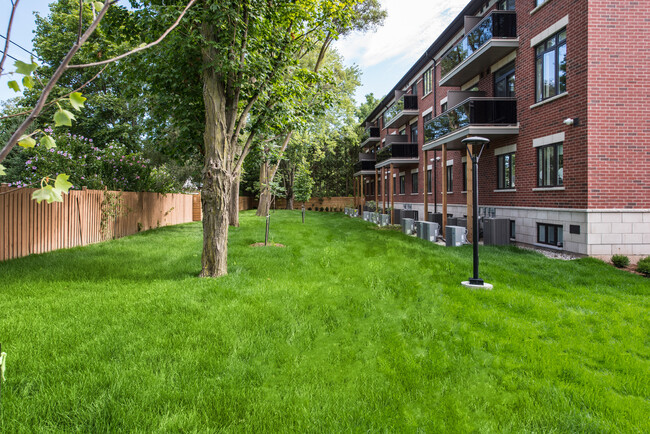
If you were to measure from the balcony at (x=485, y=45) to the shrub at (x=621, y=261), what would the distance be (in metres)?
8.13

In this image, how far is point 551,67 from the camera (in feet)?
37.1

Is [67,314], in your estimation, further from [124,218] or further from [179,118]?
[124,218]

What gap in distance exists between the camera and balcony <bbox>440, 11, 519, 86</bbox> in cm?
1298

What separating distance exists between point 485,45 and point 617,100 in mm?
5198

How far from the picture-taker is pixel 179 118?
919 centimetres

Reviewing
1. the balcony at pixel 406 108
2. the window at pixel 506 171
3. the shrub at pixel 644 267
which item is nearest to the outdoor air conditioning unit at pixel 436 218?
the window at pixel 506 171

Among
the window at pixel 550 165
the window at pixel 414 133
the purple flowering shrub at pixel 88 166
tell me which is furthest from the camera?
the window at pixel 414 133

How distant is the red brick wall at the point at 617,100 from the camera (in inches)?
378

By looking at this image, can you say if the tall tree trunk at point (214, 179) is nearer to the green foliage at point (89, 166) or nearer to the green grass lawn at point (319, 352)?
the green grass lawn at point (319, 352)

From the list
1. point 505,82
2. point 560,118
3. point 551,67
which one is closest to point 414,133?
point 505,82

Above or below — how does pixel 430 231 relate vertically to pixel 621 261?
above

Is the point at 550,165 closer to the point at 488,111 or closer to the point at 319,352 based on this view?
the point at 488,111

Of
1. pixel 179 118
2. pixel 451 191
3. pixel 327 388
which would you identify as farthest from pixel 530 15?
pixel 327 388

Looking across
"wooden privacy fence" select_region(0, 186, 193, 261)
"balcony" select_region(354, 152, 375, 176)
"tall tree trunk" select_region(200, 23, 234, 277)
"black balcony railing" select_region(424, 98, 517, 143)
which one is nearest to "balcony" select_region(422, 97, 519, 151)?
"black balcony railing" select_region(424, 98, 517, 143)
